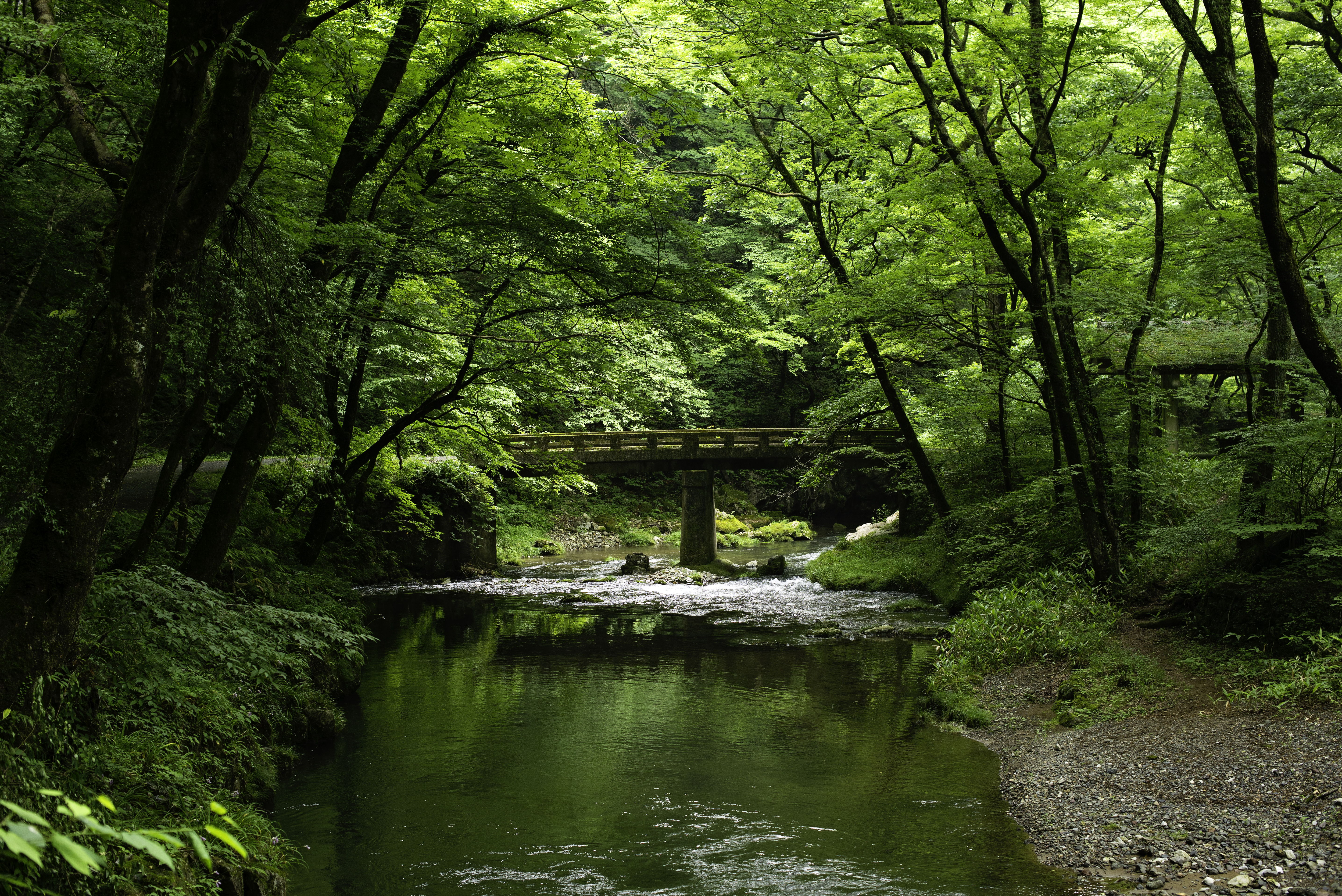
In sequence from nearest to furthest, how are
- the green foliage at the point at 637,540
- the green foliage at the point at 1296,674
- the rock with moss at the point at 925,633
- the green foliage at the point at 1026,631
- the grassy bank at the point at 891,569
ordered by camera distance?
the green foliage at the point at 1296,674, the green foliage at the point at 1026,631, the rock with moss at the point at 925,633, the grassy bank at the point at 891,569, the green foliage at the point at 637,540

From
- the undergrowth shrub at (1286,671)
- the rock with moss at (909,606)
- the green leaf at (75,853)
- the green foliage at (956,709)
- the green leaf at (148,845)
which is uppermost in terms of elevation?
the green leaf at (75,853)

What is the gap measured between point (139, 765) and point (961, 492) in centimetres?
1492

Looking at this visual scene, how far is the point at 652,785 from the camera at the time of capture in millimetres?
7125

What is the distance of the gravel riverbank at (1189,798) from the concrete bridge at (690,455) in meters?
14.9

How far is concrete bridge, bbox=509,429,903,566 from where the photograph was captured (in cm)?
2244

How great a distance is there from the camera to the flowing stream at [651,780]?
5496mm

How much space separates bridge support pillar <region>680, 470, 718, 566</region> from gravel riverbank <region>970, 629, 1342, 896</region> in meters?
14.8

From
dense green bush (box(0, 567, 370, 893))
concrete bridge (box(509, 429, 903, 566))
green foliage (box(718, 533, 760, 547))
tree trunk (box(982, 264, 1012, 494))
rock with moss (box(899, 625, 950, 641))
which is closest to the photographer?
dense green bush (box(0, 567, 370, 893))

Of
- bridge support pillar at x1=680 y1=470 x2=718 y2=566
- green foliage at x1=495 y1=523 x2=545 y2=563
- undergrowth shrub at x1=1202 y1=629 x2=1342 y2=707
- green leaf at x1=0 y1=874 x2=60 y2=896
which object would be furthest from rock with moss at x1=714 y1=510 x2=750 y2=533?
green leaf at x1=0 y1=874 x2=60 y2=896

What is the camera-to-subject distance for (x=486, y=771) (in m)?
7.45

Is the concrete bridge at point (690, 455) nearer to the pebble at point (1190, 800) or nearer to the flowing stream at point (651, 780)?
the flowing stream at point (651, 780)

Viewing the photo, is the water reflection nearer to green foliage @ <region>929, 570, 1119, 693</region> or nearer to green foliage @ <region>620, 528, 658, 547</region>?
green foliage @ <region>929, 570, 1119, 693</region>

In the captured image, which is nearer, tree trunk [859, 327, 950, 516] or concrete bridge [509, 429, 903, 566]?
tree trunk [859, 327, 950, 516]

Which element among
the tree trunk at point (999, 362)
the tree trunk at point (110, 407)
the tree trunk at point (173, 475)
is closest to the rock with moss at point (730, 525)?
the tree trunk at point (999, 362)
